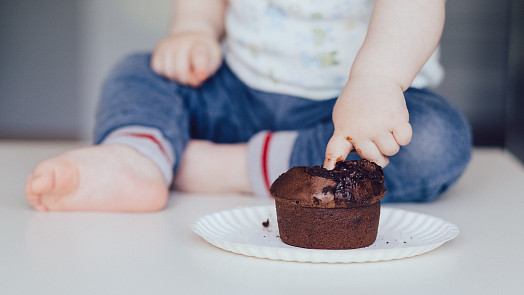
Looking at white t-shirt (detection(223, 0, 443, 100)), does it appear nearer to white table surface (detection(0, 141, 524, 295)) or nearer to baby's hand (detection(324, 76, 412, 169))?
white table surface (detection(0, 141, 524, 295))

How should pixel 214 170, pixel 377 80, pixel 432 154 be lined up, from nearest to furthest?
pixel 377 80 < pixel 432 154 < pixel 214 170

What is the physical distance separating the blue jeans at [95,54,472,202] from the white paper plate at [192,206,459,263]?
0.59 feet

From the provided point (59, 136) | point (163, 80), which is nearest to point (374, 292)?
point (163, 80)

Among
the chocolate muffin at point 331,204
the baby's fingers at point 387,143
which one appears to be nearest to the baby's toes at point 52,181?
the chocolate muffin at point 331,204

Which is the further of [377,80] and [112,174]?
[112,174]

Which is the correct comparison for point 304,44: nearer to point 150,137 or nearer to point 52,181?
point 150,137

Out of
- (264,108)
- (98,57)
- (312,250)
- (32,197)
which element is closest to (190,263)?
(312,250)

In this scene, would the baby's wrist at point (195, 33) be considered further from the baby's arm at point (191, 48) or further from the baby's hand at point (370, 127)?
the baby's hand at point (370, 127)

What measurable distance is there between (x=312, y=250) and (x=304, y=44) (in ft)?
2.09

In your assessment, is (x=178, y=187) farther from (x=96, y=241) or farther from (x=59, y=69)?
(x=59, y=69)

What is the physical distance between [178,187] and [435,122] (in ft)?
1.60

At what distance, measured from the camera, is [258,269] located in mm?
716

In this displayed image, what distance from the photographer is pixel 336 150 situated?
78 centimetres

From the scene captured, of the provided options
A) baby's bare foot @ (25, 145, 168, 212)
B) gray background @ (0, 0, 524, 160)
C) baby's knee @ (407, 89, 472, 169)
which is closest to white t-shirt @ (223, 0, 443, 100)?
baby's knee @ (407, 89, 472, 169)
